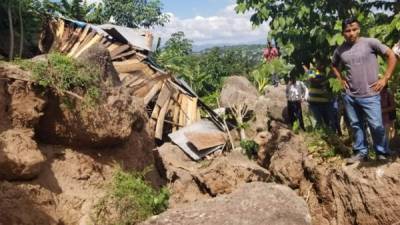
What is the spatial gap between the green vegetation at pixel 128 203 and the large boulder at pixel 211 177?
1374mm

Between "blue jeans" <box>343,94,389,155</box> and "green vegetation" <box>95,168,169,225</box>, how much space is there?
9.86 ft

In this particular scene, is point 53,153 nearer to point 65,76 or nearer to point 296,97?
point 65,76

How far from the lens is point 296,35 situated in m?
6.25

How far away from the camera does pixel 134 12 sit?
20.6m

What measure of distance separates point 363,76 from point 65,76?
4277 mm

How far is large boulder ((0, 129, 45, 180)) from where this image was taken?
650 cm

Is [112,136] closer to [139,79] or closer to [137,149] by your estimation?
[137,149]

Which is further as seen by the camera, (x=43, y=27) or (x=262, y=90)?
(x=262, y=90)

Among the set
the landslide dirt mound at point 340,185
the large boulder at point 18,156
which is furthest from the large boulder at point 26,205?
the landslide dirt mound at point 340,185

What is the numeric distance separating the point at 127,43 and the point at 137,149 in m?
3.74

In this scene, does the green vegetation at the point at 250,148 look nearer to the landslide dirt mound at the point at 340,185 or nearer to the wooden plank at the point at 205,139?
the wooden plank at the point at 205,139

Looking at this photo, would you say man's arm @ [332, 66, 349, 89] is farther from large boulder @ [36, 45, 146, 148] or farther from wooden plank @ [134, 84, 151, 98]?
wooden plank @ [134, 84, 151, 98]

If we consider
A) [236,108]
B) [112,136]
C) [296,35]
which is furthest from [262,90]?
[296,35]

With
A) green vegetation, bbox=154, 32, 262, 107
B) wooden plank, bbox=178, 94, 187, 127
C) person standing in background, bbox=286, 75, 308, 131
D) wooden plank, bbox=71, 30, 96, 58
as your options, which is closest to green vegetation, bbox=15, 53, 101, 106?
wooden plank, bbox=71, 30, 96, 58
